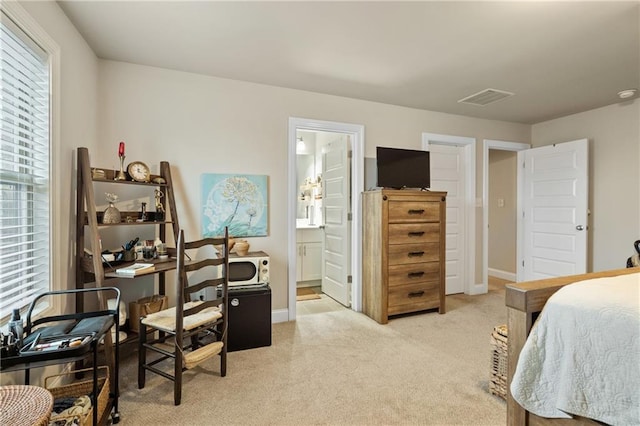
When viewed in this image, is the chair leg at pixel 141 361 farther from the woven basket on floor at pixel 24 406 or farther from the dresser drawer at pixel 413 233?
the dresser drawer at pixel 413 233

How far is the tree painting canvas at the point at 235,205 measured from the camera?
9.61 ft

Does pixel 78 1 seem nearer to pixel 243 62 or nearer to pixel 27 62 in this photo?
pixel 27 62

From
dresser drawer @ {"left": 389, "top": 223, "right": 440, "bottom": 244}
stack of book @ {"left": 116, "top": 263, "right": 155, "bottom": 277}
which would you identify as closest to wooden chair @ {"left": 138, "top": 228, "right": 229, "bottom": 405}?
stack of book @ {"left": 116, "top": 263, "right": 155, "bottom": 277}

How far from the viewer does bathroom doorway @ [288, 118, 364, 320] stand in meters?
3.25

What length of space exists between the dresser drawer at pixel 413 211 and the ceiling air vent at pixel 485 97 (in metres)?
1.22

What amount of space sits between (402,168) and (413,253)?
91 cm

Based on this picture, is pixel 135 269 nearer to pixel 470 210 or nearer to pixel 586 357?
pixel 586 357

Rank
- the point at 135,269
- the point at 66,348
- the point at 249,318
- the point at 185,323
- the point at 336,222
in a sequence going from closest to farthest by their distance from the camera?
the point at 66,348 → the point at 185,323 → the point at 135,269 → the point at 249,318 → the point at 336,222

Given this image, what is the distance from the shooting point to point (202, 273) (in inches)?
115

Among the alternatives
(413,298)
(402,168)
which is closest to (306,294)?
(413,298)

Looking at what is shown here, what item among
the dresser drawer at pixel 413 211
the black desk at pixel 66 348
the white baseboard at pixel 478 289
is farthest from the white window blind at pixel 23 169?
the white baseboard at pixel 478 289

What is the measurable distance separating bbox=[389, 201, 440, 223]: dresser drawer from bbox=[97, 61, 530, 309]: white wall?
2.52 ft

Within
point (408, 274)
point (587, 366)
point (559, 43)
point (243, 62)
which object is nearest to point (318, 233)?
point (408, 274)

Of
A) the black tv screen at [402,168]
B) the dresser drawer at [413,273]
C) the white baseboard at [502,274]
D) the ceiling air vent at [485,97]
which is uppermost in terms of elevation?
the ceiling air vent at [485,97]
